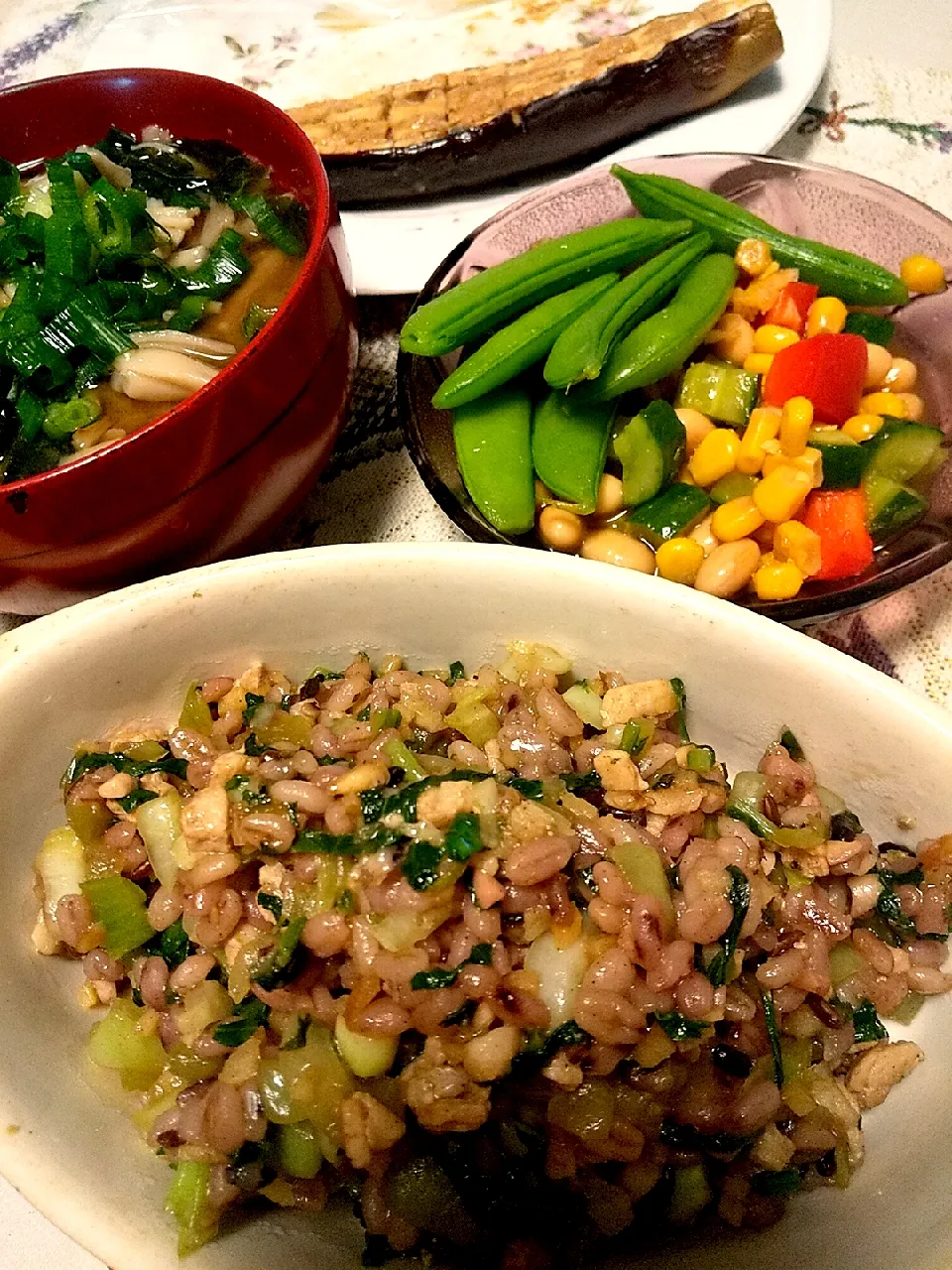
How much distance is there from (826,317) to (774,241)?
0.59 ft

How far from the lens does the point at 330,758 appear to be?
3.92ft

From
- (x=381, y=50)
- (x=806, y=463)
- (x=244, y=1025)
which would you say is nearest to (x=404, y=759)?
(x=244, y=1025)

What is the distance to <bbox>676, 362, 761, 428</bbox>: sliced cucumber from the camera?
1684 mm

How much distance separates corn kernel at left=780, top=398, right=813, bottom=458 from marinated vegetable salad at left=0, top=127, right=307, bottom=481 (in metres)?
0.83

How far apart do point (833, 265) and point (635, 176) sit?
39 cm

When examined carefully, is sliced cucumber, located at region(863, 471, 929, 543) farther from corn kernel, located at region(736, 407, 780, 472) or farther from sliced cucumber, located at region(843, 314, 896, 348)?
sliced cucumber, located at region(843, 314, 896, 348)

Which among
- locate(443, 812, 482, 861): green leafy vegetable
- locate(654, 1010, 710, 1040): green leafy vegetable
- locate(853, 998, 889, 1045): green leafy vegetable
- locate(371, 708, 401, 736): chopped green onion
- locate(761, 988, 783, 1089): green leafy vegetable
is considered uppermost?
locate(443, 812, 482, 861): green leafy vegetable

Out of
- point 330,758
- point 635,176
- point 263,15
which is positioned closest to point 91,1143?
point 330,758

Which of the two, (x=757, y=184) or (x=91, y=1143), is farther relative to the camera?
(x=757, y=184)

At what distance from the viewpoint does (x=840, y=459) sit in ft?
5.15

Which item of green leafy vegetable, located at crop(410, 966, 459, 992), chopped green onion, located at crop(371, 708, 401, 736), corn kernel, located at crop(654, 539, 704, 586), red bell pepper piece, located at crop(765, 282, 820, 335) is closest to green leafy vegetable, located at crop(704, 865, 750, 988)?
green leafy vegetable, located at crop(410, 966, 459, 992)

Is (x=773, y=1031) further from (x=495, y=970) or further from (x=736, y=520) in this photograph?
(x=736, y=520)

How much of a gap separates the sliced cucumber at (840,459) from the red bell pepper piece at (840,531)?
35 millimetres

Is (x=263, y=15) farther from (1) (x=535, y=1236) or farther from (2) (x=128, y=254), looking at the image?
(1) (x=535, y=1236)
